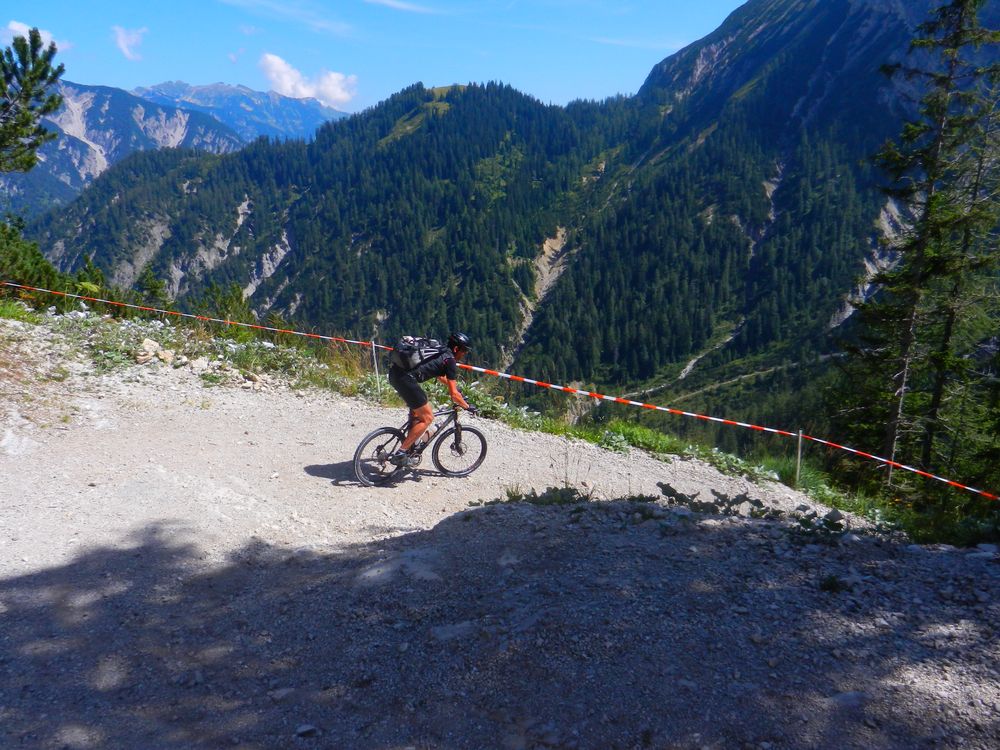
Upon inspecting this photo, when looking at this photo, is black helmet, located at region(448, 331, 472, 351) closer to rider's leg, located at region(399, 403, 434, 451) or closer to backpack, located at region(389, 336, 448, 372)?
backpack, located at region(389, 336, 448, 372)

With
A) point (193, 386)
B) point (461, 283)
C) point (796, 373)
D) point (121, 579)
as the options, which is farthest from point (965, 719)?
point (461, 283)

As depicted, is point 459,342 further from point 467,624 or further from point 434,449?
point 467,624

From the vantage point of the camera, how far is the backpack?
7.12 meters

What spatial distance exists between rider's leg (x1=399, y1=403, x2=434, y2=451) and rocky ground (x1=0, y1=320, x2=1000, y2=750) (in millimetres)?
894

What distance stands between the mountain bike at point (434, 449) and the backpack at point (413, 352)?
0.78m

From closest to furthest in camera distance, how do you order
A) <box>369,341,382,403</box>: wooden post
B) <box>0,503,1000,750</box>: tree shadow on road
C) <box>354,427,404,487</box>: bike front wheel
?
1. <box>0,503,1000,750</box>: tree shadow on road
2. <box>354,427,404,487</box>: bike front wheel
3. <box>369,341,382,403</box>: wooden post

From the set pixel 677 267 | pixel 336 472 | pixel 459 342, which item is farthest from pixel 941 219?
pixel 677 267

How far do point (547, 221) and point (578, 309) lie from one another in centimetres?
4849

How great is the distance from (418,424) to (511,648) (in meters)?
4.15

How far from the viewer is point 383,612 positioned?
4168 mm

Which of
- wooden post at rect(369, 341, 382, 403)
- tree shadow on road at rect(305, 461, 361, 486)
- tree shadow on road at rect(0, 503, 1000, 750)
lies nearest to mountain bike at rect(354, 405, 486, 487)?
tree shadow on road at rect(305, 461, 361, 486)

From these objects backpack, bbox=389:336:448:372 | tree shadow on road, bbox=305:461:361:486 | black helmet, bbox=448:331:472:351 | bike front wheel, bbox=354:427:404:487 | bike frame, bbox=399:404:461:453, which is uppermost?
black helmet, bbox=448:331:472:351

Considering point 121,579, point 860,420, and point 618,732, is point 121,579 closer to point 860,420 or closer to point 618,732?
point 618,732

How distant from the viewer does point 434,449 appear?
310 inches
